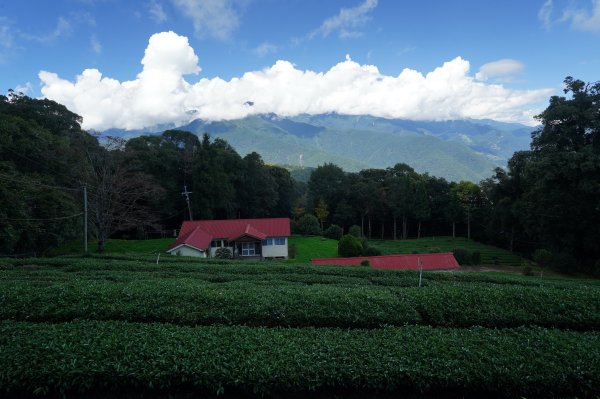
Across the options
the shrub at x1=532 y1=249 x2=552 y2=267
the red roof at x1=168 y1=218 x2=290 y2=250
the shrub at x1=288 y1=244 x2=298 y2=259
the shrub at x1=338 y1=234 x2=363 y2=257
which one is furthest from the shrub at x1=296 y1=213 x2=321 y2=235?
the shrub at x1=532 y1=249 x2=552 y2=267

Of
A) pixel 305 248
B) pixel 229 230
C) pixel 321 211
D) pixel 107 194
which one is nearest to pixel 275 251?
pixel 229 230

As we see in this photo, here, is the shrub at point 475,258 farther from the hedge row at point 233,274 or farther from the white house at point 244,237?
the white house at point 244,237

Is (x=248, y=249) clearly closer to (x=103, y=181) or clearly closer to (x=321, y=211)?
(x=103, y=181)

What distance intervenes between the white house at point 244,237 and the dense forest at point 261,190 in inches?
147

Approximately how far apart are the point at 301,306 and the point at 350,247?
21.5 meters

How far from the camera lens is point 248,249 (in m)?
30.9

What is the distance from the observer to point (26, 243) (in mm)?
21906

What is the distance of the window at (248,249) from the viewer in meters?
30.8

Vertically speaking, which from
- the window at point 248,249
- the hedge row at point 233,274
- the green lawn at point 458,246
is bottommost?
the green lawn at point 458,246

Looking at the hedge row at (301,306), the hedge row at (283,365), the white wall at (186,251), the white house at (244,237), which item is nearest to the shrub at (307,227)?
the white house at (244,237)

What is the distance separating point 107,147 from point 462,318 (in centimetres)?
3095

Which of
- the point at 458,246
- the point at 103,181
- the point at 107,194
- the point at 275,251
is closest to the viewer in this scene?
the point at 103,181

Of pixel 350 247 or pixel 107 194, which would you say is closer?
pixel 107 194

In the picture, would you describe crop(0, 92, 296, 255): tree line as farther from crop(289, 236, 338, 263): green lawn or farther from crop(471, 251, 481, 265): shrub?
crop(471, 251, 481, 265): shrub
